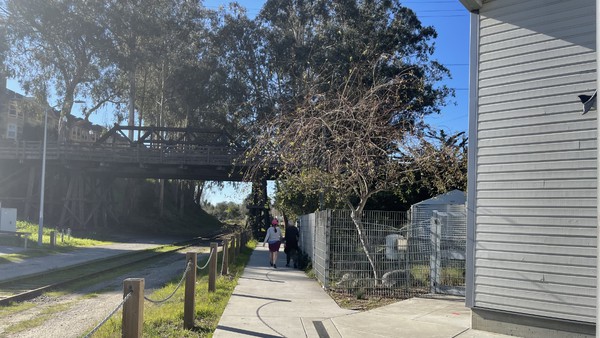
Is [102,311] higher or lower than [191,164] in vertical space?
lower

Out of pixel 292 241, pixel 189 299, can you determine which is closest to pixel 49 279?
pixel 292 241

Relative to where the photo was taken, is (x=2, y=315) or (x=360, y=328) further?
(x=2, y=315)

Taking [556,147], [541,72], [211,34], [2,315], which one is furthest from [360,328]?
[211,34]

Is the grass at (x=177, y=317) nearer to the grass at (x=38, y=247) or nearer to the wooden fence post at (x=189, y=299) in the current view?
the wooden fence post at (x=189, y=299)

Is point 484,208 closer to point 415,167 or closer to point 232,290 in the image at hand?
point 415,167

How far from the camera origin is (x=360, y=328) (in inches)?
298

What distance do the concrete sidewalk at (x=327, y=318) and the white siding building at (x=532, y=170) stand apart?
76 cm

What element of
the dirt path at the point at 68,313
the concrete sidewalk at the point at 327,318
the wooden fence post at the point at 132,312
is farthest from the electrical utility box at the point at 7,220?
the wooden fence post at the point at 132,312

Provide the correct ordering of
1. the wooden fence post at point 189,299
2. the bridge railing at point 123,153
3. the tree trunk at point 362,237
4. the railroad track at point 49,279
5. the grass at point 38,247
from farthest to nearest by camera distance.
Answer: the bridge railing at point 123,153, the grass at point 38,247, the railroad track at point 49,279, the tree trunk at point 362,237, the wooden fence post at point 189,299

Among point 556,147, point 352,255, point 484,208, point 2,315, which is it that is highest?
point 556,147

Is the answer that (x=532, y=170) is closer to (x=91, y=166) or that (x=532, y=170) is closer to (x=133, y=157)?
(x=133, y=157)

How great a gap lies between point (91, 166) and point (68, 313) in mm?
36659

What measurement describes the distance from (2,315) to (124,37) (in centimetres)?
3831

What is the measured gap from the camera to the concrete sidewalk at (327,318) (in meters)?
7.29
